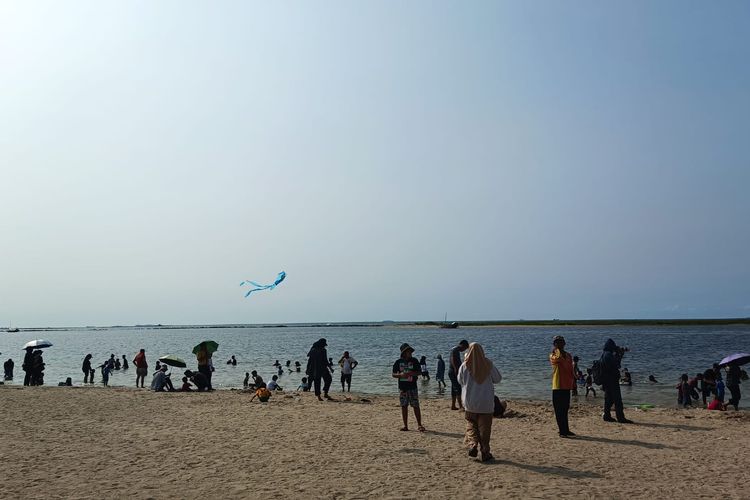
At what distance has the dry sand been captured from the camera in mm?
7109

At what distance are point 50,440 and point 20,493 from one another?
3.81 meters

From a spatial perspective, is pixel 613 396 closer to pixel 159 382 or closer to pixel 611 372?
pixel 611 372

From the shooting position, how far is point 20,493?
22.4 ft

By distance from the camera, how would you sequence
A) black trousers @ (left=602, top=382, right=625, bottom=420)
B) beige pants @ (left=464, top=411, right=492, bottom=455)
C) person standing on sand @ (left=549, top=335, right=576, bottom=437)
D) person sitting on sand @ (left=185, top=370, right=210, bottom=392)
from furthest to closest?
person sitting on sand @ (left=185, top=370, right=210, bottom=392)
black trousers @ (left=602, top=382, right=625, bottom=420)
person standing on sand @ (left=549, top=335, right=576, bottom=437)
beige pants @ (left=464, top=411, right=492, bottom=455)

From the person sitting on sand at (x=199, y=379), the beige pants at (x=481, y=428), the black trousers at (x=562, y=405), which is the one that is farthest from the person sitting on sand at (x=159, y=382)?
the black trousers at (x=562, y=405)

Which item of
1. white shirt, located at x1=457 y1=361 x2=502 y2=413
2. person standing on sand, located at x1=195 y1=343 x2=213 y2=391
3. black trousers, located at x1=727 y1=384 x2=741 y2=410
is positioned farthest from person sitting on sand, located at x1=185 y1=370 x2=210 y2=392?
black trousers, located at x1=727 y1=384 x2=741 y2=410

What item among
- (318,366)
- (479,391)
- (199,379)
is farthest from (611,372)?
(199,379)

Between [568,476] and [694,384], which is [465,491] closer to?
[568,476]

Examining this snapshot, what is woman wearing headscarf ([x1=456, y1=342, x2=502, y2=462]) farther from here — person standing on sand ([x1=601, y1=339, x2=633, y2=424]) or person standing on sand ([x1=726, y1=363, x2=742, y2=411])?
person standing on sand ([x1=726, y1=363, x2=742, y2=411])

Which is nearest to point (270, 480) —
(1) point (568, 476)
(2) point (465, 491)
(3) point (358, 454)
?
(3) point (358, 454)

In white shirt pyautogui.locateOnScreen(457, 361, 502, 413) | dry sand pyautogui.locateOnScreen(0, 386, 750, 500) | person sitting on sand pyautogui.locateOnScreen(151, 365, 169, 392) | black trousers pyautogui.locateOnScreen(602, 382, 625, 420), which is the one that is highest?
white shirt pyautogui.locateOnScreen(457, 361, 502, 413)

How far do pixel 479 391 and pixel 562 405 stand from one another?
337 cm

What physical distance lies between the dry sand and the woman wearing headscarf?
0.53 metres

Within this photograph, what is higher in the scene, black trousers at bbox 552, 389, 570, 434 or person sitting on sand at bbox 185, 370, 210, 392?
black trousers at bbox 552, 389, 570, 434
